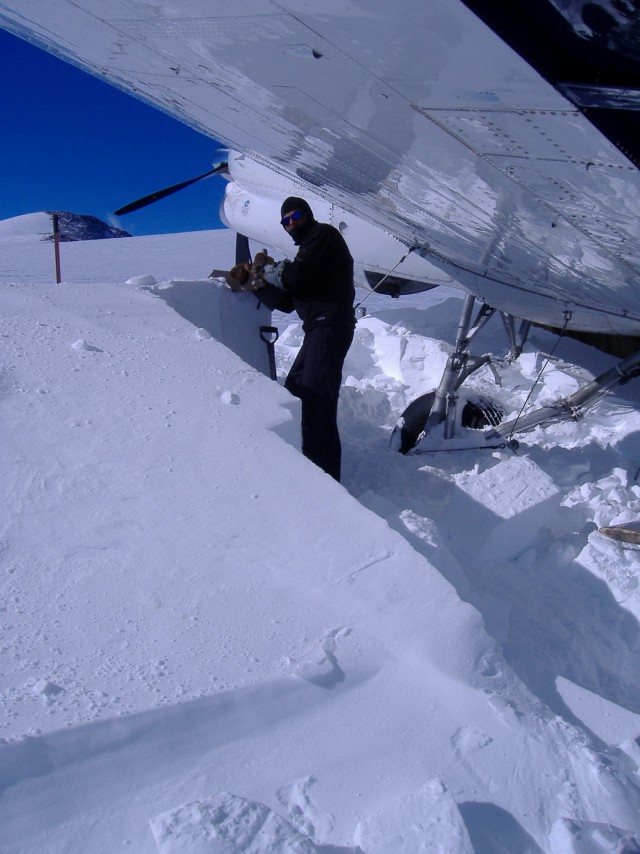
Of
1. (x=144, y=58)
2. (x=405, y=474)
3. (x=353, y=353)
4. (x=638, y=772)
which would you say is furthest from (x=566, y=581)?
(x=353, y=353)

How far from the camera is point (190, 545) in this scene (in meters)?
2.23

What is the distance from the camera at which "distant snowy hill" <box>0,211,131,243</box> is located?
99.3 ft

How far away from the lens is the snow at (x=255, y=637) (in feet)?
4.96

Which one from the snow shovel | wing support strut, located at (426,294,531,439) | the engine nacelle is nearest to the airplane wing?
the snow shovel

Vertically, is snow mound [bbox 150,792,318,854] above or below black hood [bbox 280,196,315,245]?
below

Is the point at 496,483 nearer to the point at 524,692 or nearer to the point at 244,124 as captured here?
the point at 524,692

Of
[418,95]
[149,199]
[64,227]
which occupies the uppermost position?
[418,95]

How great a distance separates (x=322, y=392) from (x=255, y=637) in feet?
7.71

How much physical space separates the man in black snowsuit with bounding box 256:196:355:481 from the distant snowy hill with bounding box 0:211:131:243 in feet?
84.7

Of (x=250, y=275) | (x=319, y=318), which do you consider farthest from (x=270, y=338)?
(x=319, y=318)

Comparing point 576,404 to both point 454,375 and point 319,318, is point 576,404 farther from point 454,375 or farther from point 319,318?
A: point 319,318

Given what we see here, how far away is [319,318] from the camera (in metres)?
4.21

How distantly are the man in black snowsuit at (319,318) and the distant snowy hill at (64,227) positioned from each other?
2582 cm

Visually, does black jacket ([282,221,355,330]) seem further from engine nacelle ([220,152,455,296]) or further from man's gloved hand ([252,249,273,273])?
engine nacelle ([220,152,455,296])
